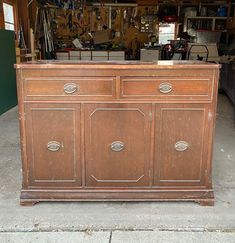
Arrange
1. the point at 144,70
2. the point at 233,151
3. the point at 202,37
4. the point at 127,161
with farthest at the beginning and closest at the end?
the point at 202,37 < the point at 233,151 < the point at 127,161 < the point at 144,70

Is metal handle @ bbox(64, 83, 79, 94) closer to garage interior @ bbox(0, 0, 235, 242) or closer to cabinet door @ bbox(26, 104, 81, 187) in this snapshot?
cabinet door @ bbox(26, 104, 81, 187)

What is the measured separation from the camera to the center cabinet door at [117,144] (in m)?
1.92

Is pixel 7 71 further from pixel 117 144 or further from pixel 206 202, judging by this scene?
pixel 206 202

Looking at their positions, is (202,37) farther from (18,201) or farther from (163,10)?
(18,201)

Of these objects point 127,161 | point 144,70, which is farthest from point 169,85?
point 127,161

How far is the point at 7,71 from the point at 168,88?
3685mm

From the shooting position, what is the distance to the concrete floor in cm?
175

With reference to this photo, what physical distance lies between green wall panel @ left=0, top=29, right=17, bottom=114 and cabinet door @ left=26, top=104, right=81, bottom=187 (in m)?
2.96

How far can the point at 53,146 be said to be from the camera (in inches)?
77.9

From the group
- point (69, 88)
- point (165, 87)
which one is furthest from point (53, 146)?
point (165, 87)

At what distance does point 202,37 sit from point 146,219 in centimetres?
732

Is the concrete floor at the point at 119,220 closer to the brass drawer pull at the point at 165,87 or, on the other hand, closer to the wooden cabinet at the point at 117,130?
the wooden cabinet at the point at 117,130

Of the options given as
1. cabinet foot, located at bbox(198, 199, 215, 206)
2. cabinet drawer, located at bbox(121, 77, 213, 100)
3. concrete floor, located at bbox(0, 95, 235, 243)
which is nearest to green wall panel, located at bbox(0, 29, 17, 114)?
concrete floor, located at bbox(0, 95, 235, 243)

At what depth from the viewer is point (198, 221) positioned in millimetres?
1888
